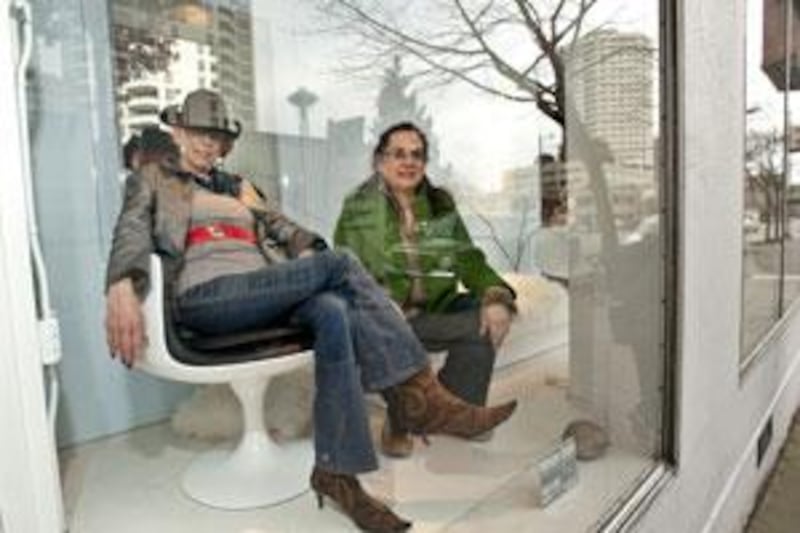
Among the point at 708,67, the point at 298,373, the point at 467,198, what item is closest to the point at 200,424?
the point at 298,373

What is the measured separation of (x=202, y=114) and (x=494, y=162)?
0.68m

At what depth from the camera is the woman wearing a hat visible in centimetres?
142

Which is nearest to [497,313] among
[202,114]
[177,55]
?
[202,114]

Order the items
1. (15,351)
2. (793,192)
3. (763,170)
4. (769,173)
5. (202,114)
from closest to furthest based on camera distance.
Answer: (15,351) < (202,114) < (763,170) < (769,173) < (793,192)

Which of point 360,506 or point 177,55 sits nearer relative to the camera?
point 360,506

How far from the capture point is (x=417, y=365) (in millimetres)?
1582

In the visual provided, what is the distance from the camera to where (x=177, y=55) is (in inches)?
63.7

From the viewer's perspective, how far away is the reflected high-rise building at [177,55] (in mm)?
1530

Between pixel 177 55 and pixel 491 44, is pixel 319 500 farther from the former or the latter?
pixel 491 44

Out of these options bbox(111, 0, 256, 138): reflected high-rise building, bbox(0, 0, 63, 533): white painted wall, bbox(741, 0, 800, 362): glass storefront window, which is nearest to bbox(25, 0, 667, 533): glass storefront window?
bbox(111, 0, 256, 138): reflected high-rise building

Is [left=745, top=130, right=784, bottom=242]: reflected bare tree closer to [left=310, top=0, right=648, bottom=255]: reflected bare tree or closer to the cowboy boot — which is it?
[left=310, top=0, right=648, bottom=255]: reflected bare tree

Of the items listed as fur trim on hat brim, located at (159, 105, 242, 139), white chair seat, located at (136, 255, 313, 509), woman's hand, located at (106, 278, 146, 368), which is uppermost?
fur trim on hat brim, located at (159, 105, 242, 139)

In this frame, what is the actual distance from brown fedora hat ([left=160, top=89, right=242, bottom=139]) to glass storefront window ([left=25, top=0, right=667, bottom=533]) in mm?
25

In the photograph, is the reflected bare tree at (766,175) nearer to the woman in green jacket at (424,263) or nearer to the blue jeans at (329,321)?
the woman in green jacket at (424,263)
